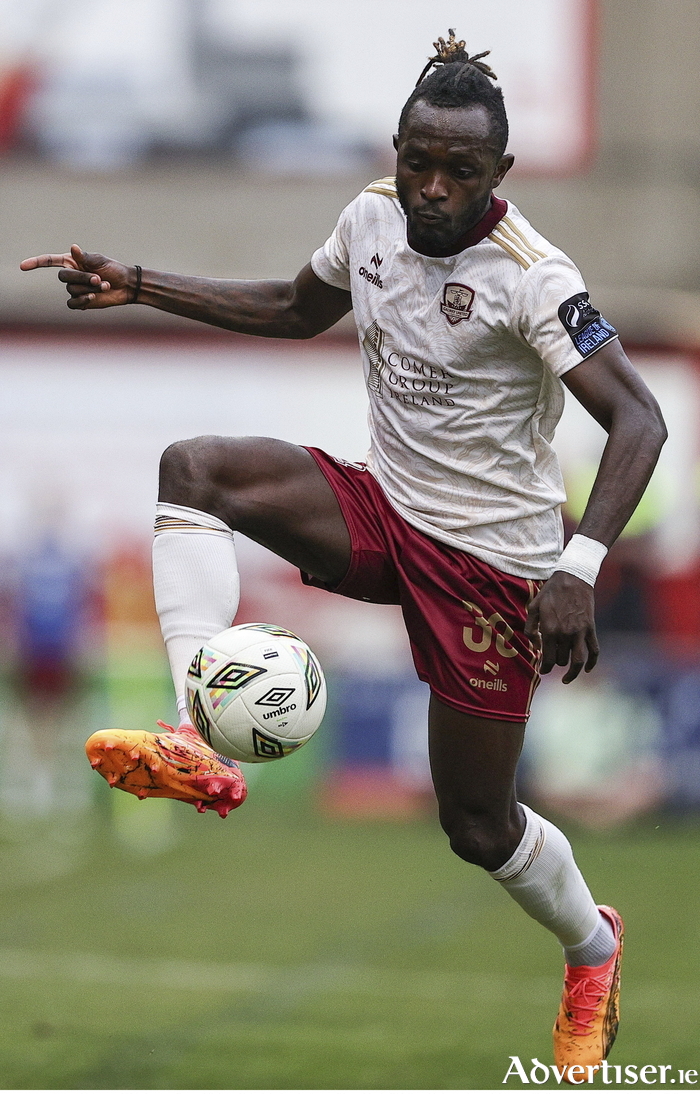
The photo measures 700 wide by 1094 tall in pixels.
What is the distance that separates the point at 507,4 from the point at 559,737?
40.5 feet

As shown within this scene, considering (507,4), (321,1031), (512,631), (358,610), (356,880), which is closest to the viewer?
(512,631)

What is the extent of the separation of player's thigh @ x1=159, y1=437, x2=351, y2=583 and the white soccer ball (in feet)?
1.38

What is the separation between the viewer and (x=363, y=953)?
8.80 meters

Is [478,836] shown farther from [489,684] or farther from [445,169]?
[445,169]

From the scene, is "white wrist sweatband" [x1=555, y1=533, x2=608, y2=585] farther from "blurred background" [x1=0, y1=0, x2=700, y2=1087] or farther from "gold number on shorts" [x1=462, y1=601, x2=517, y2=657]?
"blurred background" [x1=0, y1=0, x2=700, y2=1087]

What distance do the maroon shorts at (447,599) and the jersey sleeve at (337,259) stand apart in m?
0.60

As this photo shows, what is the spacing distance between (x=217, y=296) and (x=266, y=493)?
84 centimetres

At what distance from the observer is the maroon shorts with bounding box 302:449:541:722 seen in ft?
15.9

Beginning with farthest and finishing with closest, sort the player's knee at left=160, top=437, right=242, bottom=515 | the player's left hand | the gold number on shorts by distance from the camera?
the gold number on shorts
the player's knee at left=160, top=437, right=242, bottom=515
the player's left hand

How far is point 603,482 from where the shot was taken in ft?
13.8

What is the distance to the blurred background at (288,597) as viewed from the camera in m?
7.69

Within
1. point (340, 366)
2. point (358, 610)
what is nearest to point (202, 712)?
point (358, 610)

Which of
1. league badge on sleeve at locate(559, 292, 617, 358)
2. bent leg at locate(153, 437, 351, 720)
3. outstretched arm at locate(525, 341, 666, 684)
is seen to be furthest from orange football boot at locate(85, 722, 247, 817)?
league badge on sleeve at locate(559, 292, 617, 358)

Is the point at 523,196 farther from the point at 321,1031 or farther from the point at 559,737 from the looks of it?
the point at 321,1031
